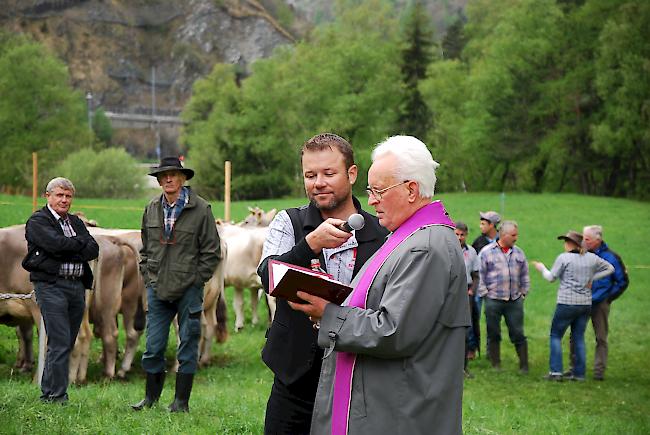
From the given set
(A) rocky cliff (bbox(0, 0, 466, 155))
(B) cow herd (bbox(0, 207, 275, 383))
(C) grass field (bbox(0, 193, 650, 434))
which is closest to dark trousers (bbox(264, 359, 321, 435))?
(C) grass field (bbox(0, 193, 650, 434))

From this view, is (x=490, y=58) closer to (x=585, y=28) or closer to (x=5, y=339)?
(x=585, y=28)

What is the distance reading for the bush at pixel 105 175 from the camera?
49.0 metres

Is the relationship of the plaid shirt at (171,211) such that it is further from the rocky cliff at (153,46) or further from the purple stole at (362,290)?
the rocky cliff at (153,46)

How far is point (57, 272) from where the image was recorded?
25.8ft

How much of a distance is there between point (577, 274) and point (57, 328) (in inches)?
284

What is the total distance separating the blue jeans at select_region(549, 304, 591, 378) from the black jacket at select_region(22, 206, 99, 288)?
22.8 feet

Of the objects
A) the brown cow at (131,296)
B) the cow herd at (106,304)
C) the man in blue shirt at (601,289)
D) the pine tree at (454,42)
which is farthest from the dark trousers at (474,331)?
the pine tree at (454,42)

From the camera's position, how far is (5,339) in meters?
12.4

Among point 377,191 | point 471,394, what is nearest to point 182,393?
point 377,191

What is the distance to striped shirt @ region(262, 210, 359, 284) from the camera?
14.9 ft

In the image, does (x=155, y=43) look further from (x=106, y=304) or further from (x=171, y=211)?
(x=171, y=211)

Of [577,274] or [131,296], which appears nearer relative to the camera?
[131,296]

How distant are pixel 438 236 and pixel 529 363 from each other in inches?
419

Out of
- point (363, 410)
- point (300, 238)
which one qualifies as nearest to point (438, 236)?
point (363, 410)
